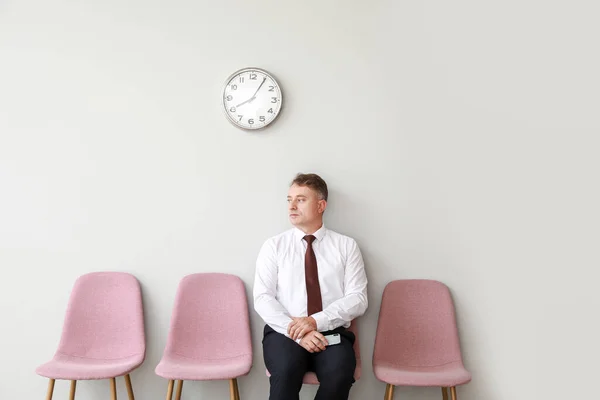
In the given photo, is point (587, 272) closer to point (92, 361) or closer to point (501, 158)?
point (501, 158)

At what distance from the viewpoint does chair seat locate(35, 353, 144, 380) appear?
102 inches

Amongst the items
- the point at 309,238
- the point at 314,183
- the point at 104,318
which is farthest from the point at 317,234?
the point at 104,318

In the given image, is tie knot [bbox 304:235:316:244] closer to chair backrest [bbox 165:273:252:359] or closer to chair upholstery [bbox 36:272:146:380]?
chair backrest [bbox 165:273:252:359]

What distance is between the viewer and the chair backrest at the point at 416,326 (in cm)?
287

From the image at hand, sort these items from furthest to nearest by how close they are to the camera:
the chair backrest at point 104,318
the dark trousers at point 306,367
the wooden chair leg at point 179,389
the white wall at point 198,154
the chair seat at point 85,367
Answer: the white wall at point 198,154, the chair backrest at point 104,318, the wooden chair leg at point 179,389, the chair seat at point 85,367, the dark trousers at point 306,367

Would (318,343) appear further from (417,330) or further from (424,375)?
(417,330)

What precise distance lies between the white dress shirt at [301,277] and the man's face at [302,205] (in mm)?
82

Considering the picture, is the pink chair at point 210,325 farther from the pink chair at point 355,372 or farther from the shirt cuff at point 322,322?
the shirt cuff at point 322,322

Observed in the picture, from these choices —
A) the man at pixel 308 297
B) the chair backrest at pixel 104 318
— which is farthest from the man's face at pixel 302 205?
the chair backrest at pixel 104 318

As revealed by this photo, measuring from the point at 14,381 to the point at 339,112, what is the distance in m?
2.64

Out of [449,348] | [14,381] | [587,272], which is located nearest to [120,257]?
[14,381]

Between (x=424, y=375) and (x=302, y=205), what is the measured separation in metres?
1.13

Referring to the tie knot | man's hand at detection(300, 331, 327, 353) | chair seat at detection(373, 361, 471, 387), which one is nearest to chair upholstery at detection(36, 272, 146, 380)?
man's hand at detection(300, 331, 327, 353)

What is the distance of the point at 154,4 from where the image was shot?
3133mm
